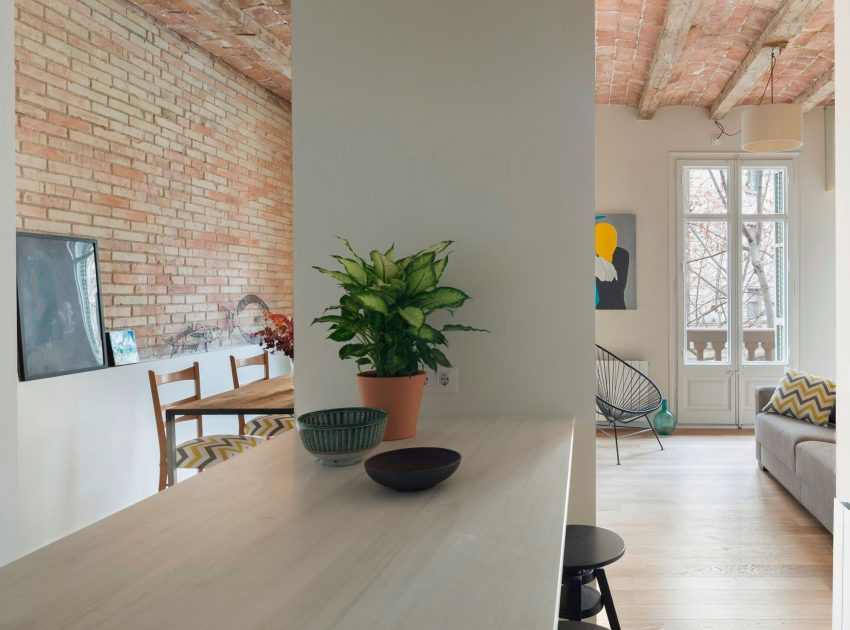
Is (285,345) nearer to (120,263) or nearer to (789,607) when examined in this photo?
(120,263)

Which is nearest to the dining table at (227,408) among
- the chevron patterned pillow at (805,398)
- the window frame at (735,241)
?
the chevron patterned pillow at (805,398)

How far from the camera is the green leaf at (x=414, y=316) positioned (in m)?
1.75

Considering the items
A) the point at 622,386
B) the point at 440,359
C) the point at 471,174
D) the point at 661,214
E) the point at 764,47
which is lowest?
the point at 622,386

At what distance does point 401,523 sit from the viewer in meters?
1.11

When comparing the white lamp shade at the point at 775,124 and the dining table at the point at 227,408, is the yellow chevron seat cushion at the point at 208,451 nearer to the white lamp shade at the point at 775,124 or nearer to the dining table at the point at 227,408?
the dining table at the point at 227,408

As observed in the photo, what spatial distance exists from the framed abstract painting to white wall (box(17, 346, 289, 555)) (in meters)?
0.09

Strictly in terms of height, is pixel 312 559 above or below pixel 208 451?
above

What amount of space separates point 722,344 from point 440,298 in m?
5.67

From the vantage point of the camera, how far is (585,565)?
5.32ft

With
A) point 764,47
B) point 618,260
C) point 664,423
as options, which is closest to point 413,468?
point 764,47

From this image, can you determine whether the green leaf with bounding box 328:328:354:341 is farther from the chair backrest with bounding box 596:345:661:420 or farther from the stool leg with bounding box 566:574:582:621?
the chair backrest with bounding box 596:345:661:420

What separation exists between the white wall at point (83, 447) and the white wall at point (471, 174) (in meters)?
1.91

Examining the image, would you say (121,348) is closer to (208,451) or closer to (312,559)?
(208,451)

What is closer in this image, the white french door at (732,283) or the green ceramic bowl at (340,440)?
the green ceramic bowl at (340,440)
